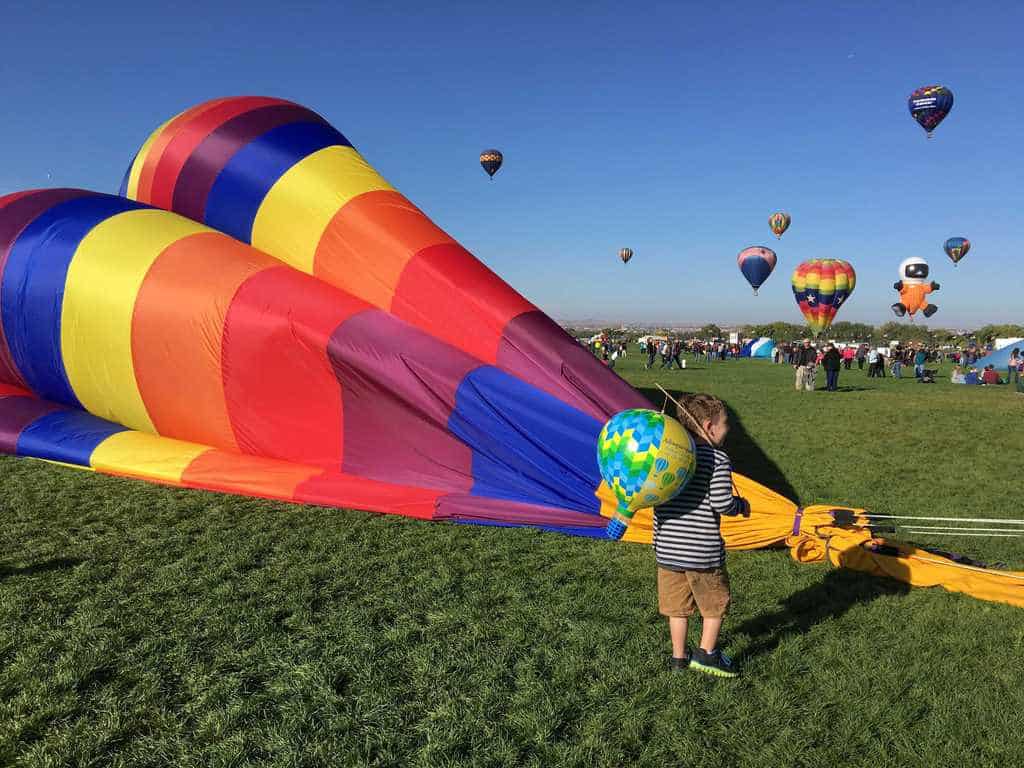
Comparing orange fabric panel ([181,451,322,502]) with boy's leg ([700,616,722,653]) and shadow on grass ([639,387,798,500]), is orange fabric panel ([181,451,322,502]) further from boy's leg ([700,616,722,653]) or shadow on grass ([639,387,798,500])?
boy's leg ([700,616,722,653])

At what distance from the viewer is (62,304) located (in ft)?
22.3

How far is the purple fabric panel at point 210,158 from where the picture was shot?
7527 millimetres

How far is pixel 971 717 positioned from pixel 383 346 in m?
4.76

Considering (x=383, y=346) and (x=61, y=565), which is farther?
(x=383, y=346)

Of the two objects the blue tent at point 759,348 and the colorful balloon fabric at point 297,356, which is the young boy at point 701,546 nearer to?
the colorful balloon fabric at point 297,356

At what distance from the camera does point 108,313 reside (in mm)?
6617

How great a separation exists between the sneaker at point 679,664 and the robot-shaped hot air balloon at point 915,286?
184 feet

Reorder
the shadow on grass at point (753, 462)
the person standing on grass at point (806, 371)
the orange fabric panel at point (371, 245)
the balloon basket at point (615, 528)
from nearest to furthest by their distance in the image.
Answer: the balloon basket at point (615, 528) < the orange fabric panel at point (371, 245) < the shadow on grass at point (753, 462) < the person standing on grass at point (806, 371)

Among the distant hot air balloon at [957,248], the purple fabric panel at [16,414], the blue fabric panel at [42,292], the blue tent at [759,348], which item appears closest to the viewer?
the purple fabric panel at [16,414]

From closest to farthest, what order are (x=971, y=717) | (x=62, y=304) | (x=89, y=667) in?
(x=971, y=717) → (x=89, y=667) → (x=62, y=304)

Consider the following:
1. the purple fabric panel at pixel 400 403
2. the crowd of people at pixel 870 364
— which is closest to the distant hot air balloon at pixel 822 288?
the crowd of people at pixel 870 364

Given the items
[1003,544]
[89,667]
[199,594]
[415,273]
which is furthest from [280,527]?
[1003,544]

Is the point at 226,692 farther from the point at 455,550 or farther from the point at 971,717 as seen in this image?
the point at 971,717

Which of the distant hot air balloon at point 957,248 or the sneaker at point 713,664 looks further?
the distant hot air balloon at point 957,248
